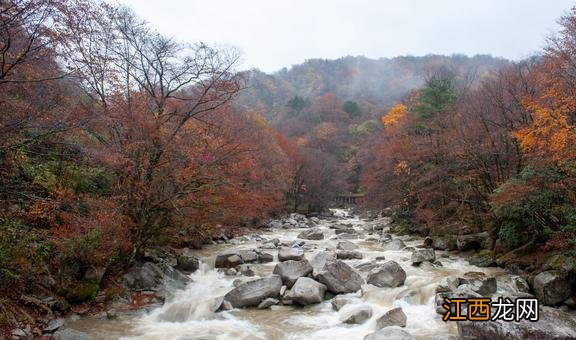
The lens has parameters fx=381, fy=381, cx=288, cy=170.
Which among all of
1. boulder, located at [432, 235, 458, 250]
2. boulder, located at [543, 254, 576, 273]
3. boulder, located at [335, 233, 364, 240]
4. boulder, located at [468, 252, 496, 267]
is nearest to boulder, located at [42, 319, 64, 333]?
boulder, located at [543, 254, 576, 273]

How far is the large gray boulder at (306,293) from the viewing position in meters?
10.8

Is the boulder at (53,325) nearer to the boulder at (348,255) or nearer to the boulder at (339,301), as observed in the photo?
the boulder at (339,301)

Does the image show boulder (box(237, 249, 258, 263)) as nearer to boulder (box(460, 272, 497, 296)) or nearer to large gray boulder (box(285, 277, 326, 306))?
large gray boulder (box(285, 277, 326, 306))

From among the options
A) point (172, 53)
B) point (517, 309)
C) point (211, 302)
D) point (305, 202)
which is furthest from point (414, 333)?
point (305, 202)

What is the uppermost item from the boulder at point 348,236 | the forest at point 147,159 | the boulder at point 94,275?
the forest at point 147,159

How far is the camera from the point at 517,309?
784 centimetres

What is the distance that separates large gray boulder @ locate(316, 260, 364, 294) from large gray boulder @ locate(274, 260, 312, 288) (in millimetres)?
574

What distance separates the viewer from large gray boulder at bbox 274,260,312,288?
1196 cm

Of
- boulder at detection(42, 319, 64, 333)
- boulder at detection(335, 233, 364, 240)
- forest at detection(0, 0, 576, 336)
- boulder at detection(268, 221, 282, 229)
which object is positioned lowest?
boulder at detection(268, 221, 282, 229)

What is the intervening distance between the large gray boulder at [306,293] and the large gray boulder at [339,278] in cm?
35

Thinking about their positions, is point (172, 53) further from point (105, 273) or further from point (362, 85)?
point (362, 85)

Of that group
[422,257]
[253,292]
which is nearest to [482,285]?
[422,257]

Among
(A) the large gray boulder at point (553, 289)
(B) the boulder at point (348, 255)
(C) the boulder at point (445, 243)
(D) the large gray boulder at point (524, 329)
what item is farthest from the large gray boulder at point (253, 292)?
(C) the boulder at point (445, 243)

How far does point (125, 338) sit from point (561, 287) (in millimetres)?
11419
